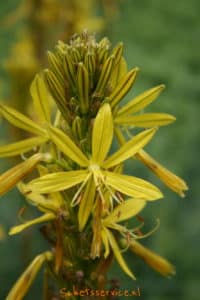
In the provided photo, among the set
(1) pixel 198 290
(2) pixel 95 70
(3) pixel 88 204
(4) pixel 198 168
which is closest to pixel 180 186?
(3) pixel 88 204

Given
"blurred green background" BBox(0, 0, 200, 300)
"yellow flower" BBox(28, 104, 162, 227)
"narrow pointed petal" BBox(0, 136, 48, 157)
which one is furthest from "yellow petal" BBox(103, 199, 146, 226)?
"blurred green background" BBox(0, 0, 200, 300)

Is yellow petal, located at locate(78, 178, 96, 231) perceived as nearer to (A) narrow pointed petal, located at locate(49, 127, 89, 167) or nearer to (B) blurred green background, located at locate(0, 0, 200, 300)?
(A) narrow pointed petal, located at locate(49, 127, 89, 167)

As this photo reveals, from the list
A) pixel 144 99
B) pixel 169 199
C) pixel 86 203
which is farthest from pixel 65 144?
pixel 169 199

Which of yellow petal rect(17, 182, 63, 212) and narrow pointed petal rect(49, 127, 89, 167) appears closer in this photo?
narrow pointed petal rect(49, 127, 89, 167)

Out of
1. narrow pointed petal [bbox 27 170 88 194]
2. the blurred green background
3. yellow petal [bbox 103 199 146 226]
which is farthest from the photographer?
the blurred green background

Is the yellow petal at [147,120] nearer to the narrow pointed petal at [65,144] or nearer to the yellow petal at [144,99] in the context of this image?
the yellow petal at [144,99]

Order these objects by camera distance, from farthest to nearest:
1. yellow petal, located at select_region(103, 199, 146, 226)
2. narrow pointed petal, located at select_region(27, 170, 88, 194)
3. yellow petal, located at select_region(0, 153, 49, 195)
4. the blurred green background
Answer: the blurred green background
yellow petal, located at select_region(103, 199, 146, 226)
yellow petal, located at select_region(0, 153, 49, 195)
narrow pointed petal, located at select_region(27, 170, 88, 194)

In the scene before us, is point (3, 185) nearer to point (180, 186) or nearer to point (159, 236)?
point (180, 186)
